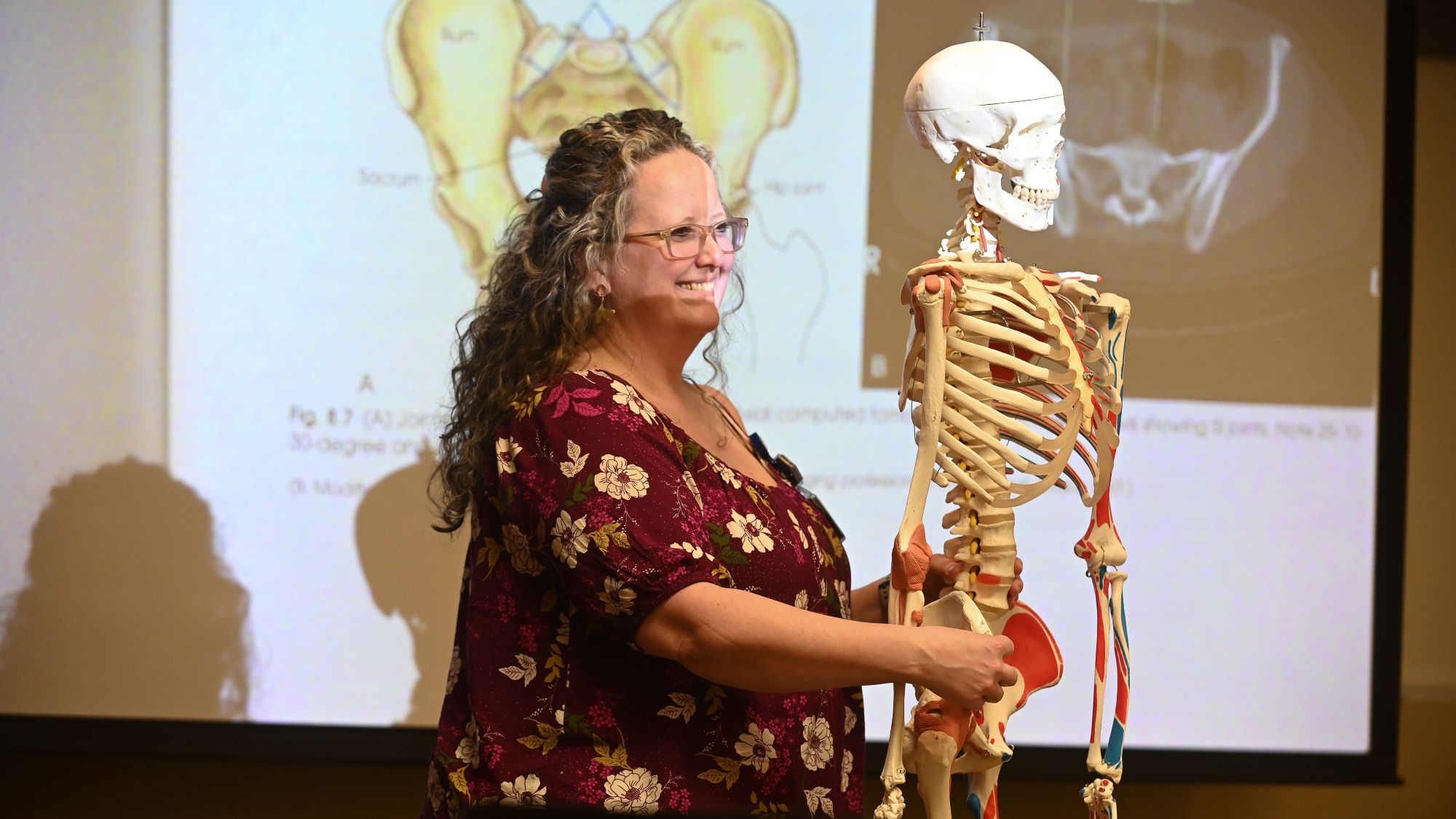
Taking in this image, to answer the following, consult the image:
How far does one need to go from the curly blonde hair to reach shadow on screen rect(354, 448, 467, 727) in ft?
4.04

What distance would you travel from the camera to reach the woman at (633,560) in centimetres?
130

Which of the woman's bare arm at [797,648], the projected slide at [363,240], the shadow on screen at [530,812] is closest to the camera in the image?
the shadow on screen at [530,812]

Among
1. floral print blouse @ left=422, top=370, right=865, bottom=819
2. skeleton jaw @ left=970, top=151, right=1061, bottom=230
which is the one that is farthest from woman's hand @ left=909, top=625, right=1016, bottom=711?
skeleton jaw @ left=970, top=151, right=1061, bottom=230

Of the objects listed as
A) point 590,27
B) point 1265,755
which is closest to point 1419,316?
point 1265,755

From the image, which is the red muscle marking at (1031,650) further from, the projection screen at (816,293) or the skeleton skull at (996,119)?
the projection screen at (816,293)

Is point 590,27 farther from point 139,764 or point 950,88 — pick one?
point 139,764

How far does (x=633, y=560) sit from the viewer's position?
1294mm

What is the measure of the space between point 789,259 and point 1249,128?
1143mm

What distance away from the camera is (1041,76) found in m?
1.50

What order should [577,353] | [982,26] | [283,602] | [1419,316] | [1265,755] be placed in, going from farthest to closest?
[1419,316] < [1265,755] < [283,602] < [982,26] < [577,353]

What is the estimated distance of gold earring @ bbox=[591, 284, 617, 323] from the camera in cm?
151

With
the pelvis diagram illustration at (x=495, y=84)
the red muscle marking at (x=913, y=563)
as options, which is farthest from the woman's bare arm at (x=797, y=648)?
the pelvis diagram illustration at (x=495, y=84)

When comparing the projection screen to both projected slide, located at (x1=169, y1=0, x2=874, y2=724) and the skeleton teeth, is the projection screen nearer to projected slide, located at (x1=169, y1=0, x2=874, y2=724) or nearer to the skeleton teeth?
projected slide, located at (x1=169, y1=0, x2=874, y2=724)

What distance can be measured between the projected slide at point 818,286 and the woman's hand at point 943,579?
111 cm
